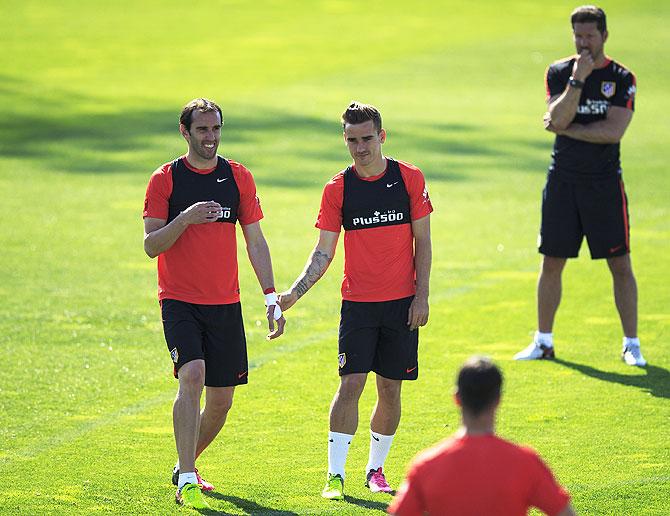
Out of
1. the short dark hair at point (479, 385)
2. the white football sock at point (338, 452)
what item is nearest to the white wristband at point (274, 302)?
the white football sock at point (338, 452)

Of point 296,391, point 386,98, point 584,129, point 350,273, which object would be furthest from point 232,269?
point 386,98

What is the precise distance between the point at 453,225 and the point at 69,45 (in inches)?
908

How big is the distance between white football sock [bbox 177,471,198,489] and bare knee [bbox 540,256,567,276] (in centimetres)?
442

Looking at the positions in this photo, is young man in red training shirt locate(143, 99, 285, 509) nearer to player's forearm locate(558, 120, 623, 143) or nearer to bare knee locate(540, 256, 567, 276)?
player's forearm locate(558, 120, 623, 143)

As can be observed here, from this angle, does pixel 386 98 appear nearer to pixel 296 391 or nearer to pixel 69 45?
pixel 69 45

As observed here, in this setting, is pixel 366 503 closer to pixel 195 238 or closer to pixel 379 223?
pixel 379 223

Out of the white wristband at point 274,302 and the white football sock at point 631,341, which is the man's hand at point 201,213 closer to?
the white wristband at point 274,302

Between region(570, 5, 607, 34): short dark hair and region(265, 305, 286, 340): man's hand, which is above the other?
region(570, 5, 607, 34): short dark hair

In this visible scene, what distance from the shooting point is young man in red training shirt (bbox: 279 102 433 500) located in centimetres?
724

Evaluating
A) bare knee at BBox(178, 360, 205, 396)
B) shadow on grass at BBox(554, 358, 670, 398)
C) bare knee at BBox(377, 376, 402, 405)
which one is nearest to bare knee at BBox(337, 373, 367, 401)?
bare knee at BBox(377, 376, 402, 405)

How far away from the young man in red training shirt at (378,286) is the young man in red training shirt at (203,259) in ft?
1.38

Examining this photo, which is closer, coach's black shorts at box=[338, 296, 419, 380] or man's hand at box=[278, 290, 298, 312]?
coach's black shorts at box=[338, 296, 419, 380]

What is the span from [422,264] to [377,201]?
432mm

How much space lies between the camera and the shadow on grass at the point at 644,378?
9492 mm
